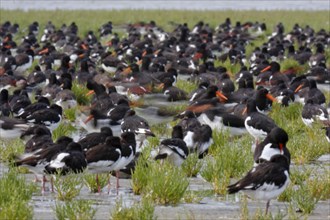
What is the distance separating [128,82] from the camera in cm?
2480

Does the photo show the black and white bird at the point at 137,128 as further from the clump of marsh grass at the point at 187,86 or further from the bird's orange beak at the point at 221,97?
the clump of marsh grass at the point at 187,86

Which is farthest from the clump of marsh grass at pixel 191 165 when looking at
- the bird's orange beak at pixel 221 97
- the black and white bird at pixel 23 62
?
the black and white bird at pixel 23 62

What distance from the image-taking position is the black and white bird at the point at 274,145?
1216cm

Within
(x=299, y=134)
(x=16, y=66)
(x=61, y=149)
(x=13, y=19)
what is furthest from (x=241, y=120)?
(x=13, y=19)

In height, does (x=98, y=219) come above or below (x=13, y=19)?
above

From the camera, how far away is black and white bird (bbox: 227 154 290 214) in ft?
33.4

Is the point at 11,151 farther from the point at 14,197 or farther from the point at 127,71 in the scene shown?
the point at 127,71

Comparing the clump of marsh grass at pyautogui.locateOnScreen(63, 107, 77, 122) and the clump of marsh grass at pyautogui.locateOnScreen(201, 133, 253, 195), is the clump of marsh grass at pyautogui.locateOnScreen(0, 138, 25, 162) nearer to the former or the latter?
the clump of marsh grass at pyautogui.locateOnScreen(201, 133, 253, 195)

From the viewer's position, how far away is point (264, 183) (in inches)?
405

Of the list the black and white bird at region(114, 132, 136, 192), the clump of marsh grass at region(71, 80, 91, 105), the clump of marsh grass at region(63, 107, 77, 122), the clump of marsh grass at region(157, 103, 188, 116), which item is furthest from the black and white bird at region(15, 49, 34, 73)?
the black and white bird at region(114, 132, 136, 192)

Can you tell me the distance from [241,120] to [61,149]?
599 centimetres

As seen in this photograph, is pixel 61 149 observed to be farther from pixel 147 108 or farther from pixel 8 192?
pixel 147 108

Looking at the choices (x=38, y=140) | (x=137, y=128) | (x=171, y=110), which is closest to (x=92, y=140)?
(x=38, y=140)

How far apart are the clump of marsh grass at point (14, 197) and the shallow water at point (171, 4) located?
6822cm
